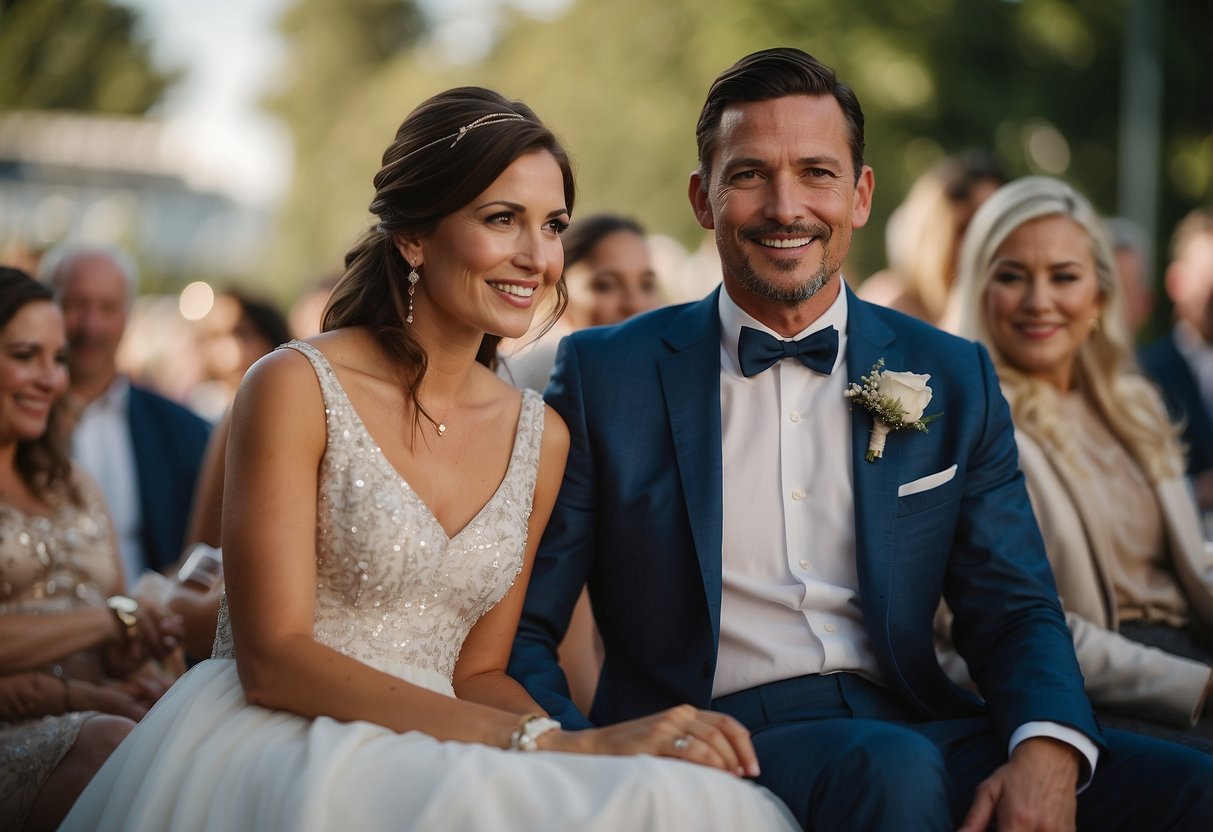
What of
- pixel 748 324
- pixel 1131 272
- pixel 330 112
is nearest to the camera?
pixel 748 324

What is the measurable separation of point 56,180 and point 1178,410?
5059 cm

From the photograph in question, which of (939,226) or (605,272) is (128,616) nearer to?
(605,272)

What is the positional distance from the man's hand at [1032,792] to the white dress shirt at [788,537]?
0.44 m

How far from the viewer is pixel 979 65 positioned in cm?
1706

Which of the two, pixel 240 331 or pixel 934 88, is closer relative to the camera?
pixel 240 331

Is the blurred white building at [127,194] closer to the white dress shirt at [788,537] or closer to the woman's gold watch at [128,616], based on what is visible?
the woman's gold watch at [128,616]

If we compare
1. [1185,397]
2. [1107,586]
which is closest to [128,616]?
[1107,586]

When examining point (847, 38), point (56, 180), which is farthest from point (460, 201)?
point (56, 180)

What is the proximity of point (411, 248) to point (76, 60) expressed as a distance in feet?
147

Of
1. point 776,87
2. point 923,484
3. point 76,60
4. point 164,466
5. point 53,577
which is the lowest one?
point 53,577

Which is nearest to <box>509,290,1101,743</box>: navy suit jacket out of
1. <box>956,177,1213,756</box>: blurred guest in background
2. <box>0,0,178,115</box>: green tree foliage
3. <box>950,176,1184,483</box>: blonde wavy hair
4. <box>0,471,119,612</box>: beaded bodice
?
<box>956,177,1213,756</box>: blurred guest in background

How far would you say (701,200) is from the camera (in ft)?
11.9

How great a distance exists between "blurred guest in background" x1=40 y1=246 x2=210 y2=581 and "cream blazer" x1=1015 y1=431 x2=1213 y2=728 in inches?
142

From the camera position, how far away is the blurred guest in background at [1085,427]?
4031mm
